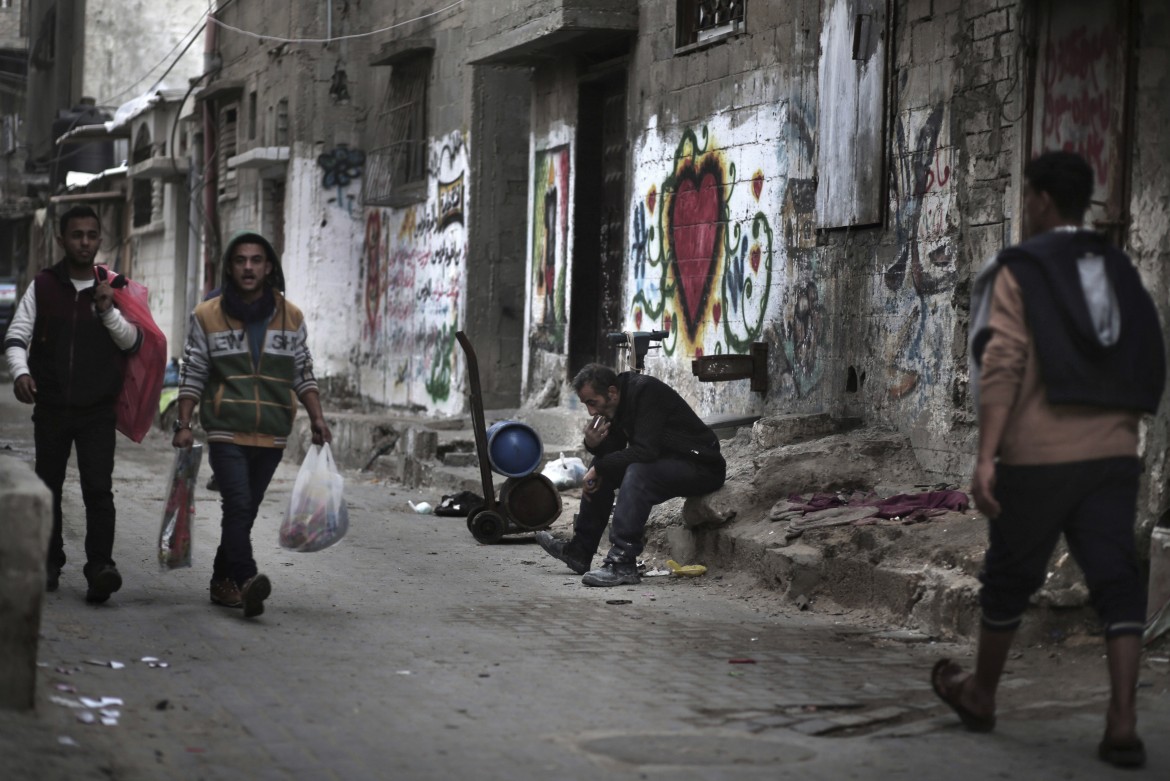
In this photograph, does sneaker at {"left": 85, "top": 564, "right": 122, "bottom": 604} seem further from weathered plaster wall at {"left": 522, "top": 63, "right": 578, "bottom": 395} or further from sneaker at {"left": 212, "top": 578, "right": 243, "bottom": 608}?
weathered plaster wall at {"left": 522, "top": 63, "right": 578, "bottom": 395}

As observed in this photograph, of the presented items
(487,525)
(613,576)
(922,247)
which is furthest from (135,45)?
(613,576)

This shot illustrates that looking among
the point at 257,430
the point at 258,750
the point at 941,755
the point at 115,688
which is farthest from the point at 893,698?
the point at 257,430

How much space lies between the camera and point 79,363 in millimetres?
7566

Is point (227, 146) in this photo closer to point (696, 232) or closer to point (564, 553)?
point (696, 232)

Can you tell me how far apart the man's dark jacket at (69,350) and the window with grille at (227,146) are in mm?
17159

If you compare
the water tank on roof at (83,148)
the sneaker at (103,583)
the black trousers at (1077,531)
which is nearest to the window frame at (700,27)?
the sneaker at (103,583)

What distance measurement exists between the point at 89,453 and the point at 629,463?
2.95m

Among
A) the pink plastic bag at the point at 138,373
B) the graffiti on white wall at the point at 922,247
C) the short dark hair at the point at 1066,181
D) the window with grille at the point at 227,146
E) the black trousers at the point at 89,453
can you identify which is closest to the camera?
the short dark hair at the point at 1066,181

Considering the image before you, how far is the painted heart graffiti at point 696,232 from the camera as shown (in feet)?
40.5

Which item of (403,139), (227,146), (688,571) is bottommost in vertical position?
(688,571)

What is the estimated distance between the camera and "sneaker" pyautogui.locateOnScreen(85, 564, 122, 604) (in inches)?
289

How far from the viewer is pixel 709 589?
8742mm

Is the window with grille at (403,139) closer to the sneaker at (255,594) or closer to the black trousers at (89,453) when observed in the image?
the black trousers at (89,453)

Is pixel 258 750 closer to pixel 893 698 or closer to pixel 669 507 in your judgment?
pixel 893 698
